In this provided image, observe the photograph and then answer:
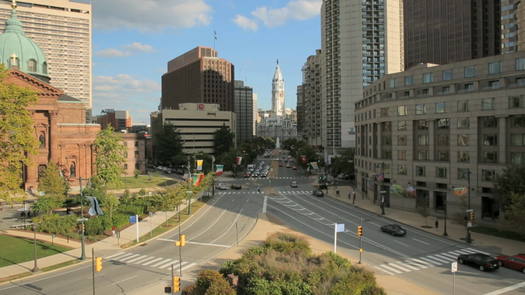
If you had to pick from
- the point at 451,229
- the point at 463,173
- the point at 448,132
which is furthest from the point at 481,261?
the point at 448,132

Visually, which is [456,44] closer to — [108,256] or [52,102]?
[52,102]

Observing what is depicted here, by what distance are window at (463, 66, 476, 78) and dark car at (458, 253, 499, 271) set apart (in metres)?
32.9

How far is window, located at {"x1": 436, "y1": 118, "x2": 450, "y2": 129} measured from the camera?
60.8m

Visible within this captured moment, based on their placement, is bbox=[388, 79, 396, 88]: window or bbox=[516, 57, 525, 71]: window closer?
bbox=[516, 57, 525, 71]: window

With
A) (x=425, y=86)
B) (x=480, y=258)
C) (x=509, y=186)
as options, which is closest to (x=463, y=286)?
(x=480, y=258)

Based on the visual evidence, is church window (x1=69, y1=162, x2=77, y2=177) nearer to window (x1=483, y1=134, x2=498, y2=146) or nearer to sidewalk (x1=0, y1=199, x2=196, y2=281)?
sidewalk (x1=0, y1=199, x2=196, y2=281)

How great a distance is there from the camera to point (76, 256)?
40500 millimetres

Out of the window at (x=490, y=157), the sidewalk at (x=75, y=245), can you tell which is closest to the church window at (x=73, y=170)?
the sidewalk at (x=75, y=245)

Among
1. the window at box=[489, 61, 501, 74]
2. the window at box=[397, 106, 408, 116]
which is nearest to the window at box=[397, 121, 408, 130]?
the window at box=[397, 106, 408, 116]

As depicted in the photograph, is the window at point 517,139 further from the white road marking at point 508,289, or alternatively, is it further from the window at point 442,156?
the white road marking at point 508,289

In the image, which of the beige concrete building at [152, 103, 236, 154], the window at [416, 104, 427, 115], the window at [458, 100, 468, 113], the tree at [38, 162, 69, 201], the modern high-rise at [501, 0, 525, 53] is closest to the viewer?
the window at [458, 100, 468, 113]

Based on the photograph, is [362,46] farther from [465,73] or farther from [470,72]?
[470,72]

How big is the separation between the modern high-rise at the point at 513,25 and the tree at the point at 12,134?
13847 cm

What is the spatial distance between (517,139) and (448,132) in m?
9.87
